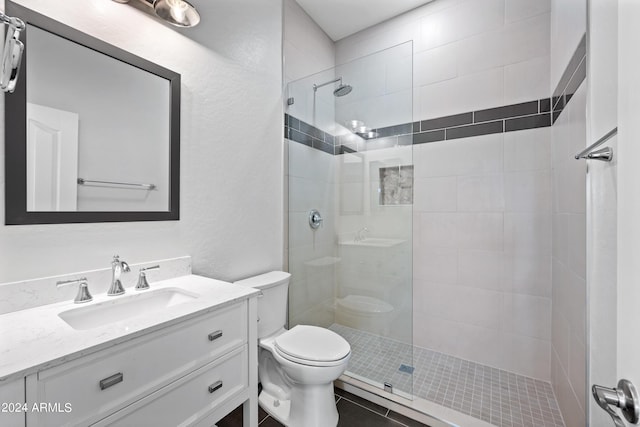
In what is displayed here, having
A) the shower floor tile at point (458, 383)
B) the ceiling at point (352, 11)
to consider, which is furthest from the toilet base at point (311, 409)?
the ceiling at point (352, 11)

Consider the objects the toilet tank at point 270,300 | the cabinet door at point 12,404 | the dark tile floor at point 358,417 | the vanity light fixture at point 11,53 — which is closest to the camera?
the cabinet door at point 12,404

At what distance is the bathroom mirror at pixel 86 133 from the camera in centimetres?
99

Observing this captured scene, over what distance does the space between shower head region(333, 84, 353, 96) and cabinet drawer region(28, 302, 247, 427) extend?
1.69 metres

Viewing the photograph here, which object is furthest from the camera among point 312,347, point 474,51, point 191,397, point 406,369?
point 474,51

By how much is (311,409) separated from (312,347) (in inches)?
11.4

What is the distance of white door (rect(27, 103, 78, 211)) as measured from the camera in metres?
1.01

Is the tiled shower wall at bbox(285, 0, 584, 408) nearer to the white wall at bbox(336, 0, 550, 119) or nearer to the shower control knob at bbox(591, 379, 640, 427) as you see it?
the white wall at bbox(336, 0, 550, 119)

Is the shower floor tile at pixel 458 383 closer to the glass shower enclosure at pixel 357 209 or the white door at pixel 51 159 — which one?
the glass shower enclosure at pixel 357 209

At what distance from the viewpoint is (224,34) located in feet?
5.55

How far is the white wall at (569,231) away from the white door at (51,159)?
203 cm

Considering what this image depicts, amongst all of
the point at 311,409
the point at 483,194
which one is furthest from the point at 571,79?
the point at 311,409

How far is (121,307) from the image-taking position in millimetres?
1125

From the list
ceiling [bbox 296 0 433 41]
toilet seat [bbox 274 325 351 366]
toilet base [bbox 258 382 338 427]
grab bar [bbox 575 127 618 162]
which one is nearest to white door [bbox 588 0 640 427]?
grab bar [bbox 575 127 618 162]

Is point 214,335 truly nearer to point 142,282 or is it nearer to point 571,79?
point 142,282
